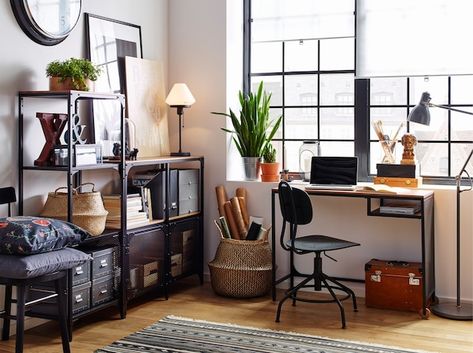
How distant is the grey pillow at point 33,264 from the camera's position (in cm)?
339

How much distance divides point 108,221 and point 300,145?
183 cm

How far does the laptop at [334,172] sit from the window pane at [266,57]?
101 cm

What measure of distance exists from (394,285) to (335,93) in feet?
5.38

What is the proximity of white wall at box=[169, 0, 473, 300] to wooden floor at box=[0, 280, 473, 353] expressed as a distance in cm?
47

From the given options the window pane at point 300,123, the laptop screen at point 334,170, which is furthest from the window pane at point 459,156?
the window pane at point 300,123

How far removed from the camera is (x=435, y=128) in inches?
205

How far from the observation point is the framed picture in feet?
15.7

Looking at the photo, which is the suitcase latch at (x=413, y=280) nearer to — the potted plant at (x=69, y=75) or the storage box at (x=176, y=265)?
the storage box at (x=176, y=265)

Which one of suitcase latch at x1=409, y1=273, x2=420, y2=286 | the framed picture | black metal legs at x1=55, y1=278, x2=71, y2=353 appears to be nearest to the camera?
black metal legs at x1=55, y1=278, x2=71, y2=353

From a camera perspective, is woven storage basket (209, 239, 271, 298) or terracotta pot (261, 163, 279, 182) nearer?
woven storage basket (209, 239, 271, 298)

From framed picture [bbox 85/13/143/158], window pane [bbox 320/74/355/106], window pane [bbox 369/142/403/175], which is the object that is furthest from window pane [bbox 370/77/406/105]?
framed picture [bbox 85/13/143/158]

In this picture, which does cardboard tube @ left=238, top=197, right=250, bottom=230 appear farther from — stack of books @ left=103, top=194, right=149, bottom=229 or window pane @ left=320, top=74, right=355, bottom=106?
window pane @ left=320, top=74, right=355, bottom=106

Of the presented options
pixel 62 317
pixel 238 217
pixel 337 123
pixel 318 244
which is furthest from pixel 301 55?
pixel 62 317

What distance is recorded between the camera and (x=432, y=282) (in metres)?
4.93
